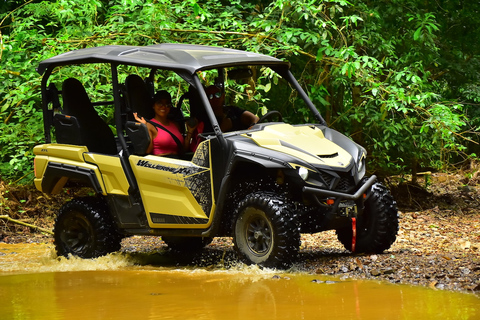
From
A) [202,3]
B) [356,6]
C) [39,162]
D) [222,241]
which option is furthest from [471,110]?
[39,162]

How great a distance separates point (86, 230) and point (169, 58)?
203 cm

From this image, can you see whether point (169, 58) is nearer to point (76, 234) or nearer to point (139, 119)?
point (139, 119)

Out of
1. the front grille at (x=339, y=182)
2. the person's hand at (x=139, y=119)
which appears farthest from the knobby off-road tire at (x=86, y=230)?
the front grille at (x=339, y=182)

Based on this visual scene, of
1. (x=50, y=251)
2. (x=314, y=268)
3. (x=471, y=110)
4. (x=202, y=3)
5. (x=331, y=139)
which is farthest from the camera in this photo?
(x=471, y=110)

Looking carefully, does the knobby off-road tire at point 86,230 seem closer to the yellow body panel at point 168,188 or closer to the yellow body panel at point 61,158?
the yellow body panel at point 61,158

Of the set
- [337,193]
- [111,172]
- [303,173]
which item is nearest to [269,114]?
[303,173]

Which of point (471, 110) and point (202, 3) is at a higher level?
point (202, 3)

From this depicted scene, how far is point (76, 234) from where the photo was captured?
25.9ft

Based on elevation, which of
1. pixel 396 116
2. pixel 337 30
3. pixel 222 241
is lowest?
pixel 222 241

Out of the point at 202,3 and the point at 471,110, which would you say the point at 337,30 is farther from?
the point at 471,110

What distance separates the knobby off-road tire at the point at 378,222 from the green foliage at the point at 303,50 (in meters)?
2.79

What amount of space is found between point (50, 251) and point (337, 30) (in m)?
4.76

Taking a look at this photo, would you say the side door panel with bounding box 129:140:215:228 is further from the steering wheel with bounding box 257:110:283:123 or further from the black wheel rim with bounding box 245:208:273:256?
the steering wheel with bounding box 257:110:283:123

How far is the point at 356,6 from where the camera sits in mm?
10625
